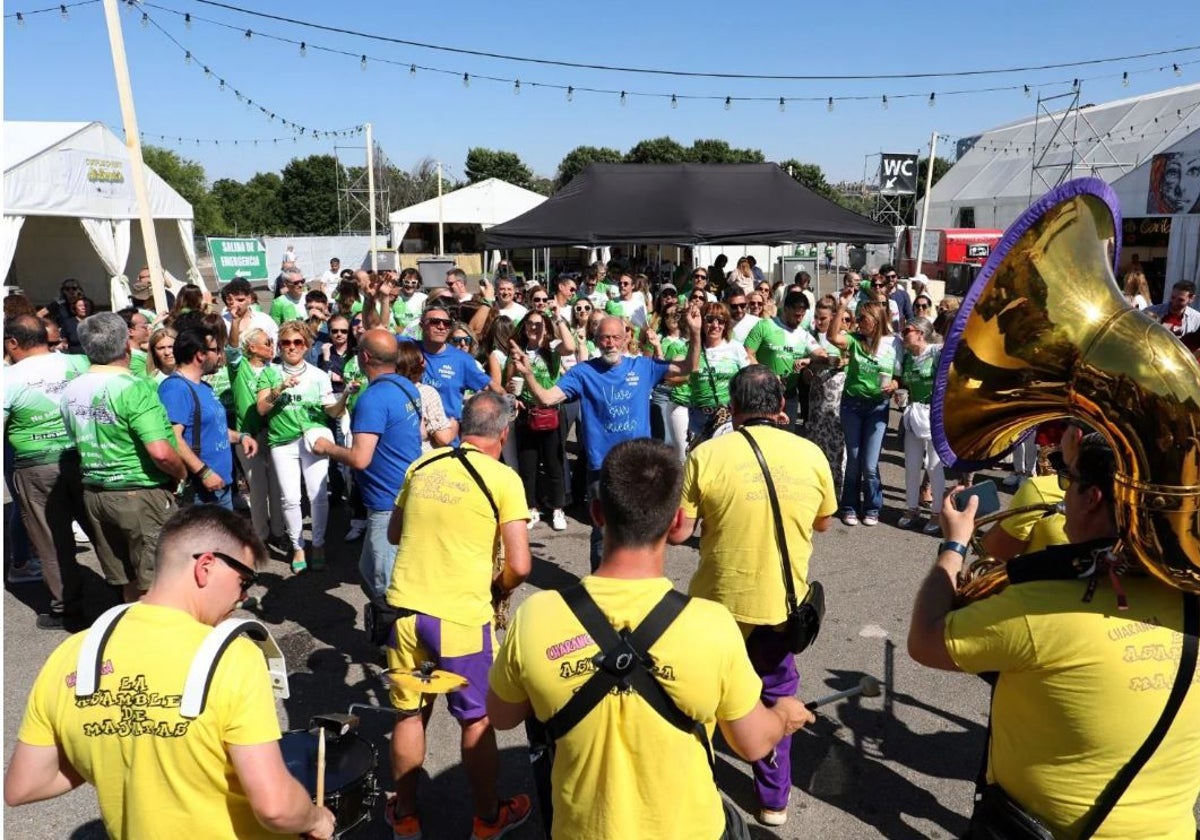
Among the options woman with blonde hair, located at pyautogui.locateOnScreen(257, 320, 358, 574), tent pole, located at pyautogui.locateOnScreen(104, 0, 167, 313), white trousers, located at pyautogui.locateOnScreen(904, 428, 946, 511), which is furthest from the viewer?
tent pole, located at pyautogui.locateOnScreen(104, 0, 167, 313)

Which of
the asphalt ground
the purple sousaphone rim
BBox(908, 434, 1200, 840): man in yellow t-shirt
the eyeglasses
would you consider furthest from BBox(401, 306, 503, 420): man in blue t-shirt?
BBox(908, 434, 1200, 840): man in yellow t-shirt

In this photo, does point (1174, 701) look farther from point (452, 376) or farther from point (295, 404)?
point (295, 404)

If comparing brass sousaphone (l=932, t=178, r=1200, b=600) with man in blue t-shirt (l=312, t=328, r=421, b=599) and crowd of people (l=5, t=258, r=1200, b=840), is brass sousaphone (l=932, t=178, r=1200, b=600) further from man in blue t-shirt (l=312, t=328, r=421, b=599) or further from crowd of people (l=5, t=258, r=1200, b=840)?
man in blue t-shirt (l=312, t=328, r=421, b=599)

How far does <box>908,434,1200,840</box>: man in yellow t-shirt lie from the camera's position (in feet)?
5.75

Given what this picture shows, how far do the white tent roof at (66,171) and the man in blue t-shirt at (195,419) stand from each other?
12.4 meters

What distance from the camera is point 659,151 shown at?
208 ft

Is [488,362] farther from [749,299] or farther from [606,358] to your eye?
[749,299]

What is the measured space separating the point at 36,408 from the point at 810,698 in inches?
185

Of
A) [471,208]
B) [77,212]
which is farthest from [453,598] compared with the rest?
[471,208]

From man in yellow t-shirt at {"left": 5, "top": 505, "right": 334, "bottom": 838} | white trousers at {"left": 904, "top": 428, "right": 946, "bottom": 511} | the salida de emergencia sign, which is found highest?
the salida de emergencia sign

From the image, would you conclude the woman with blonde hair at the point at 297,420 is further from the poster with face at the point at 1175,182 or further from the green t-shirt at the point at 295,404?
the poster with face at the point at 1175,182

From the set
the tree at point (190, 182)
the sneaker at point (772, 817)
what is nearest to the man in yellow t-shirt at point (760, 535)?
the sneaker at point (772, 817)

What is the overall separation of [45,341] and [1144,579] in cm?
557

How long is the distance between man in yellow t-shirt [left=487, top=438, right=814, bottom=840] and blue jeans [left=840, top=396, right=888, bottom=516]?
4.95 m
